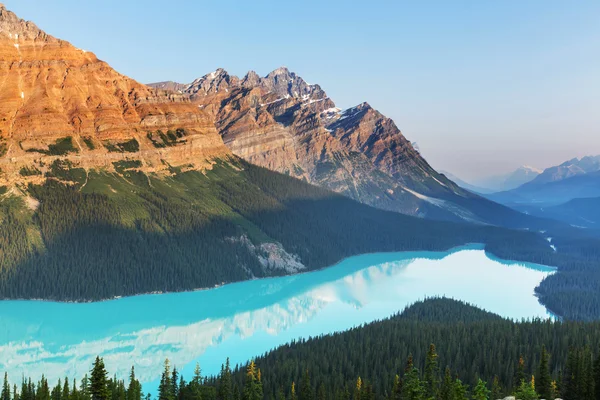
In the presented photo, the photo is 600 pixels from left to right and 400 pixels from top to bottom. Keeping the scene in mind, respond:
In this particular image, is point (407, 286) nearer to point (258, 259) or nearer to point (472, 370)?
point (258, 259)

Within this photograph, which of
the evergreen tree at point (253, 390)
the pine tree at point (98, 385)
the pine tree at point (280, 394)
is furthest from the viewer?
the evergreen tree at point (253, 390)

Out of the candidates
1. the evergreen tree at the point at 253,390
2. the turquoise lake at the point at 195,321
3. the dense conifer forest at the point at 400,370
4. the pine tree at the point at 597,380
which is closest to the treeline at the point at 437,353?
the dense conifer forest at the point at 400,370

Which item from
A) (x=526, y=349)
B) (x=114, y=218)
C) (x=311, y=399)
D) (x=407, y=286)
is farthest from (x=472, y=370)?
(x=114, y=218)

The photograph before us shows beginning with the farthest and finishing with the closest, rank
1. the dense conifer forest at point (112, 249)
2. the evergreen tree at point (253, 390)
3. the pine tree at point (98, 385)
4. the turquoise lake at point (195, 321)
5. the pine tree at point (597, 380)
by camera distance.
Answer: the dense conifer forest at point (112, 249), the turquoise lake at point (195, 321), the evergreen tree at point (253, 390), the pine tree at point (597, 380), the pine tree at point (98, 385)

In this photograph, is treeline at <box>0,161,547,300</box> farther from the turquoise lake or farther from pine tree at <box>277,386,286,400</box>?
pine tree at <box>277,386,286,400</box>

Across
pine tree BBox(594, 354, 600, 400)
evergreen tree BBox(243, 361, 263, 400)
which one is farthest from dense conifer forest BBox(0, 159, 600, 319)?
pine tree BBox(594, 354, 600, 400)

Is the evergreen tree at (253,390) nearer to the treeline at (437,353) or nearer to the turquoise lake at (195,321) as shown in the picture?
the treeline at (437,353)
